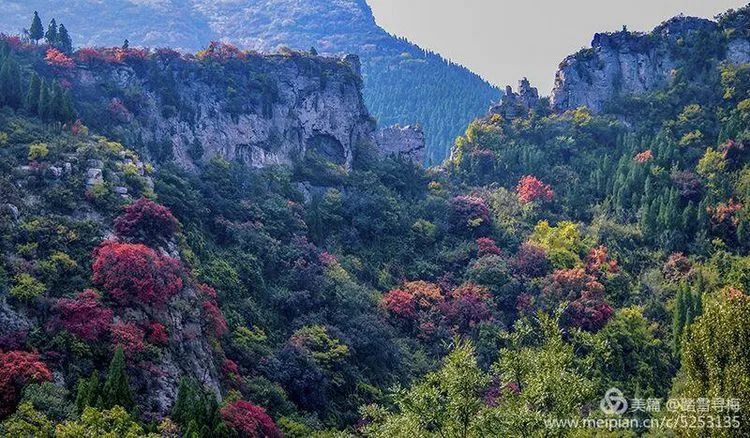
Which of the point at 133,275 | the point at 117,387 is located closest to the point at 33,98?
the point at 133,275

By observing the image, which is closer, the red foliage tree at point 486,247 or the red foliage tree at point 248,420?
the red foliage tree at point 248,420

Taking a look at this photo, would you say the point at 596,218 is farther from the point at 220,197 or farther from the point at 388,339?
the point at 220,197

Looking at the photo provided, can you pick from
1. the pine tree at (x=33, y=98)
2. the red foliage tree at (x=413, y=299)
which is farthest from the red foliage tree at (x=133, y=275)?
the red foliage tree at (x=413, y=299)

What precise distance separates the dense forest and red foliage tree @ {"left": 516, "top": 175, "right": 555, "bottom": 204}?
0.45 meters

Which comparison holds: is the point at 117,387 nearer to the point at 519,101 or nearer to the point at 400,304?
the point at 400,304

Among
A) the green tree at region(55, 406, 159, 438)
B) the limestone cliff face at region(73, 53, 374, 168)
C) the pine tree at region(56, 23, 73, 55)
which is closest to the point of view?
the green tree at region(55, 406, 159, 438)

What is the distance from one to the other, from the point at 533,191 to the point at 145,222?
34152 mm

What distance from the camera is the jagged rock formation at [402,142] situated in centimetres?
6738

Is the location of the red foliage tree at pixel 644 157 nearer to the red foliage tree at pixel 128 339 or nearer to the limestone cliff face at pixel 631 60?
the limestone cliff face at pixel 631 60

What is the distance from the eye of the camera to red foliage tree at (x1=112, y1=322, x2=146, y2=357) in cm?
2780

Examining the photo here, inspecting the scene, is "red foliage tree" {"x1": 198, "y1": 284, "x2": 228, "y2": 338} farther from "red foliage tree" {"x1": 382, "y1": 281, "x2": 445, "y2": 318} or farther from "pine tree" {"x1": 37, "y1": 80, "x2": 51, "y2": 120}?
"pine tree" {"x1": 37, "y1": 80, "x2": 51, "y2": 120}

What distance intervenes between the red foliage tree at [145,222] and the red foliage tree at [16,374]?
9909 millimetres

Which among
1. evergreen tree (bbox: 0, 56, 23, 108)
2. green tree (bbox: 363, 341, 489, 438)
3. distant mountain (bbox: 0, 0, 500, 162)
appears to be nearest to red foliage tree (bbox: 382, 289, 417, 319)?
green tree (bbox: 363, 341, 489, 438)

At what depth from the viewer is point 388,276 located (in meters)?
49.7
